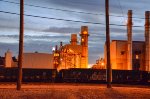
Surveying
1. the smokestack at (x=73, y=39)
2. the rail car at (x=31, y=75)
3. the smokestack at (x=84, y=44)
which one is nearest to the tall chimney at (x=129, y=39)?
the smokestack at (x=84, y=44)

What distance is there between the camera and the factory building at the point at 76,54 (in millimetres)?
77312

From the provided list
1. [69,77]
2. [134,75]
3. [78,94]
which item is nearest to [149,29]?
[134,75]

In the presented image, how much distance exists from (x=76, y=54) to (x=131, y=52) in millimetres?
11783

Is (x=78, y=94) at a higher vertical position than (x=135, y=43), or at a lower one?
lower

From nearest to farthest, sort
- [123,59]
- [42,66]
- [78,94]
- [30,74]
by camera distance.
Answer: [78,94] → [30,74] → [42,66] → [123,59]

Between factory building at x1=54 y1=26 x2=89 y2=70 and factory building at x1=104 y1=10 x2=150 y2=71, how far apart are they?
672cm

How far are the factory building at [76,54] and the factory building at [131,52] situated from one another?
6724 millimetres

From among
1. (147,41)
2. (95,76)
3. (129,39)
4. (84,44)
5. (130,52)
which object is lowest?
(95,76)

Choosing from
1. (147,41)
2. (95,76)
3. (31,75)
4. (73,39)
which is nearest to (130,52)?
(147,41)

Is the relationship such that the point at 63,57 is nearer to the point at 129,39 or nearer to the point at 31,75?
the point at 129,39

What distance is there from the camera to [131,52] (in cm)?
7769

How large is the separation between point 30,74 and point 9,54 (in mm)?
22502

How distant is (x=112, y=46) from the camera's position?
8081 cm

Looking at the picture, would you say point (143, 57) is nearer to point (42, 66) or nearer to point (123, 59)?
point (123, 59)
